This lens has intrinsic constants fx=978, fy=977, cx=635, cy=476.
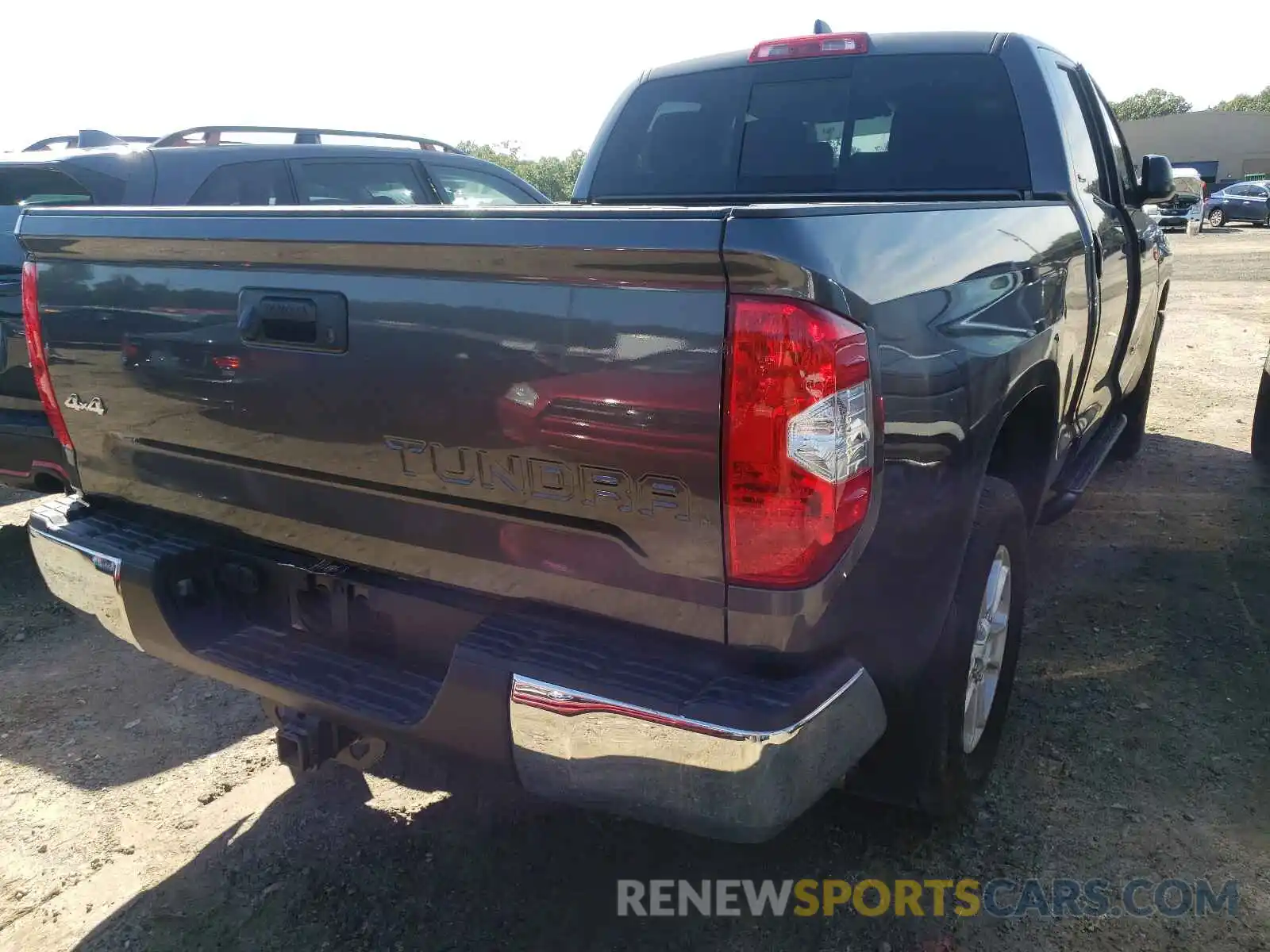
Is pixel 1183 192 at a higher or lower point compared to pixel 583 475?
higher

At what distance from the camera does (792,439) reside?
1.58 m

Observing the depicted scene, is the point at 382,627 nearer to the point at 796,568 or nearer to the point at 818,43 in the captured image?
the point at 796,568

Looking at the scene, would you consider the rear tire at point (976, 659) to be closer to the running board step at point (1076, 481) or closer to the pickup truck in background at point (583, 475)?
the pickup truck in background at point (583, 475)

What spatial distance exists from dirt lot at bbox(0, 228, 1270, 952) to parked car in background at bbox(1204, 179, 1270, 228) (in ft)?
112

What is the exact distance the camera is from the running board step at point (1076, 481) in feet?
11.6

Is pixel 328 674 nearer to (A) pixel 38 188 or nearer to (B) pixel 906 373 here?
(B) pixel 906 373

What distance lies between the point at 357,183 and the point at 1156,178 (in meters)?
4.17

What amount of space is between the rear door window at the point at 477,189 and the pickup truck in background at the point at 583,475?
398cm

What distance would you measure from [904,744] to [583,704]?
827 mm

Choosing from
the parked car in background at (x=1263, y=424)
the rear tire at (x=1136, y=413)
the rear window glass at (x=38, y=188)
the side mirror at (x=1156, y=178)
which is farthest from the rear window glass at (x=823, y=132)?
the parked car in background at (x=1263, y=424)

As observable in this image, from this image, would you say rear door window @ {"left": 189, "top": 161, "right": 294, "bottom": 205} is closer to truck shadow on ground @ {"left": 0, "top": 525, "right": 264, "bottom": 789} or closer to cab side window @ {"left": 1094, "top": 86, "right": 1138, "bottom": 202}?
truck shadow on ground @ {"left": 0, "top": 525, "right": 264, "bottom": 789}

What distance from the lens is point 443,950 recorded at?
221 centimetres

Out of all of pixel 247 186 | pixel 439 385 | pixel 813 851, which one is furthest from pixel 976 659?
pixel 247 186

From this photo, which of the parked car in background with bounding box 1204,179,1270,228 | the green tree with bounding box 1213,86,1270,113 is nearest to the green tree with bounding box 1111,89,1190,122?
the green tree with bounding box 1213,86,1270,113
